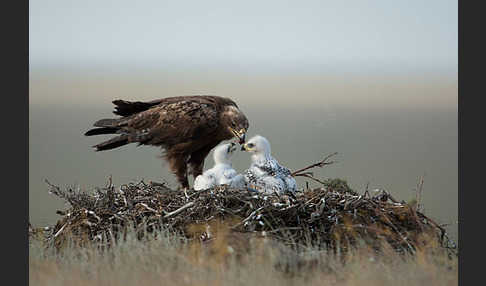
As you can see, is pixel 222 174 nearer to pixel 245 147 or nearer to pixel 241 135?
pixel 245 147

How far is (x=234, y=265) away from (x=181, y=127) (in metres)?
2.65

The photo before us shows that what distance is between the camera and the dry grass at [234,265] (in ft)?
16.4

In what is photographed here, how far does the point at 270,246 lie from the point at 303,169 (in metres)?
2.27

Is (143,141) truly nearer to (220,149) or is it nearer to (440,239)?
(220,149)

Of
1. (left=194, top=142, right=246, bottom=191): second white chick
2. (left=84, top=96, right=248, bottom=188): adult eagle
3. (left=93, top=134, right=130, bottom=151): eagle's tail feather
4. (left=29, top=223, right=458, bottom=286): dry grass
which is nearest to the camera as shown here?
(left=29, top=223, right=458, bottom=286): dry grass

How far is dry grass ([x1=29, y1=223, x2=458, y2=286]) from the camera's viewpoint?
16.4 ft

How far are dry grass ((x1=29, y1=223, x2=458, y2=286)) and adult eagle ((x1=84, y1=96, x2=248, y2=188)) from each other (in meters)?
1.77

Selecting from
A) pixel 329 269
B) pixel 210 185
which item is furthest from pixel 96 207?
pixel 329 269

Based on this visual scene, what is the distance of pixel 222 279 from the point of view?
4.93 meters

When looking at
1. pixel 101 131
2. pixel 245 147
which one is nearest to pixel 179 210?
pixel 245 147

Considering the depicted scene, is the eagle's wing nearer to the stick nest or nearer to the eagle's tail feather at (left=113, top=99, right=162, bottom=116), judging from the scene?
the eagle's tail feather at (left=113, top=99, right=162, bottom=116)

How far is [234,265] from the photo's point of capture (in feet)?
16.6

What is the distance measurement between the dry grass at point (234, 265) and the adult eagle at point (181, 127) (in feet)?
5.81

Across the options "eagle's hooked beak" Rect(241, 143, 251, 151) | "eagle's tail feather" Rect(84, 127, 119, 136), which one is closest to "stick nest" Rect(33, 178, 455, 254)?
"eagle's hooked beak" Rect(241, 143, 251, 151)
